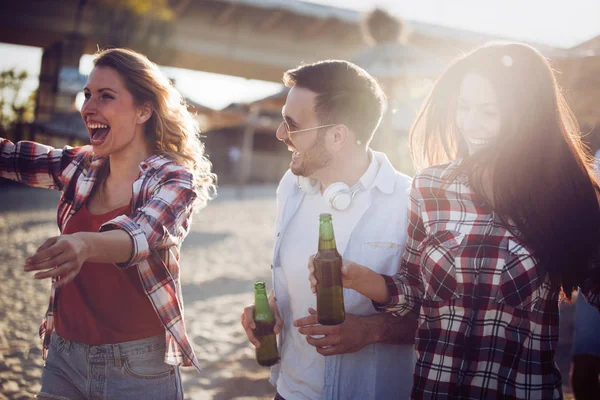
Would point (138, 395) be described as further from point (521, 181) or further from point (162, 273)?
point (521, 181)

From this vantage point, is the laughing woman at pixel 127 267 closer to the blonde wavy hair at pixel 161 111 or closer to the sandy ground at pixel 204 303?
the blonde wavy hair at pixel 161 111

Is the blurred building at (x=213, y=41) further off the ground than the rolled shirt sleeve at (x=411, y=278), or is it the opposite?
the blurred building at (x=213, y=41)

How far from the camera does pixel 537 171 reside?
196 cm

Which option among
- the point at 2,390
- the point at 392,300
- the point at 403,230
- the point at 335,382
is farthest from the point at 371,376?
the point at 2,390

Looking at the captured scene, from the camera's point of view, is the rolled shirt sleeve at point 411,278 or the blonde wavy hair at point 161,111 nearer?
the rolled shirt sleeve at point 411,278

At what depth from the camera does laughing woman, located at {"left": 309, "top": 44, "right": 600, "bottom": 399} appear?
188 cm

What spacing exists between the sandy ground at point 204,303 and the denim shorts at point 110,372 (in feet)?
6.80

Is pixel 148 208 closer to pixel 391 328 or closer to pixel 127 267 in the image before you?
pixel 127 267

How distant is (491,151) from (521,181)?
0.51 ft

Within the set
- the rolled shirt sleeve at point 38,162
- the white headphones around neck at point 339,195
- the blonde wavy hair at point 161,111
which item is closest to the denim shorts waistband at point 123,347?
the blonde wavy hair at point 161,111

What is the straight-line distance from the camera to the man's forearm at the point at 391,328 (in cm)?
223

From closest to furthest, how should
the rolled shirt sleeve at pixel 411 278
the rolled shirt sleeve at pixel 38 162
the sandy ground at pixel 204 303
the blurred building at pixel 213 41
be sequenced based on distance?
the rolled shirt sleeve at pixel 411 278 < the rolled shirt sleeve at pixel 38 162 < the sandy ground at pixel 204 303 < the blurred building at pixel 213 41

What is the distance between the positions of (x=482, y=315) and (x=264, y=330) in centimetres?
103

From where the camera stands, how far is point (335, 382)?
7.24 ft
